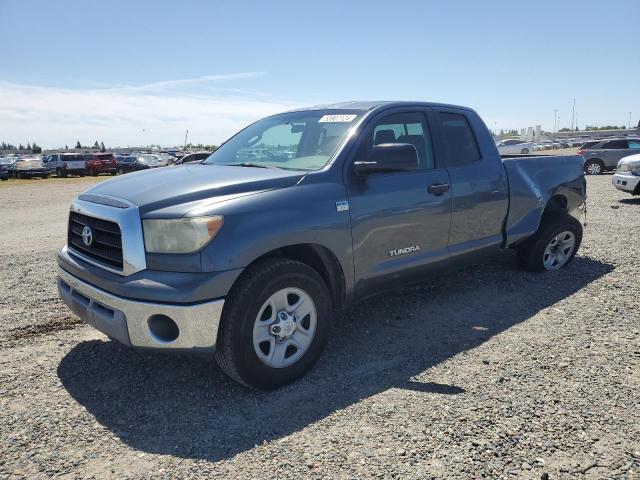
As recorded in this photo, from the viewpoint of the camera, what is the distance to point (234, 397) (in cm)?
327

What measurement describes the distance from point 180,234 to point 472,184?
2829 millimetres

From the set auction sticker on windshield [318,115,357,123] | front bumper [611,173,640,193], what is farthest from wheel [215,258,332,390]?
front bumper [611,173,640,193]

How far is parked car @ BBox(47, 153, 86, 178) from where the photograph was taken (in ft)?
110

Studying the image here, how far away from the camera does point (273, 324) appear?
10.6 feet

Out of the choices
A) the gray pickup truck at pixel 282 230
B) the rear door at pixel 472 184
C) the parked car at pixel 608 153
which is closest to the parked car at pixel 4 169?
the gray pickup truck at pixel 282 230

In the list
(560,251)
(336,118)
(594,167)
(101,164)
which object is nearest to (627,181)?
(560,251)

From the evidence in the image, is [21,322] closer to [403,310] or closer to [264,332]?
[264,332]

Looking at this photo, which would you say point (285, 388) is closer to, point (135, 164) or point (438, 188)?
point (438, 188)

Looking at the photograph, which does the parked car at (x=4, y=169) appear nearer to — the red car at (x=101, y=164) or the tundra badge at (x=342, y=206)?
the red car at (x=101, y=164)

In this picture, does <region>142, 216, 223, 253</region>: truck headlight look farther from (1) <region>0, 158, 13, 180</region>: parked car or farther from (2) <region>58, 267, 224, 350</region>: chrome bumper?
(1) <region>0, 158, 13, 180</region>: parked car

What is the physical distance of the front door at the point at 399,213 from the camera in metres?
3.74

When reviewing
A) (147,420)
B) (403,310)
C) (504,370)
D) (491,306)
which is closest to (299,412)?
(147,420)

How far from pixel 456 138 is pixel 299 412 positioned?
9.76 ft

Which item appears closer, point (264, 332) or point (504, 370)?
point (264, 332)
